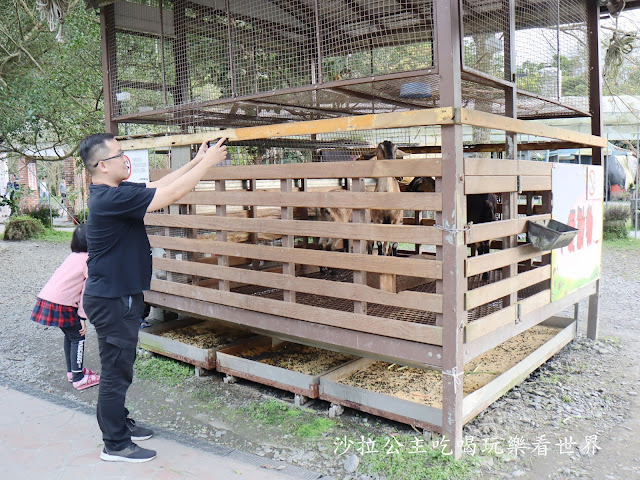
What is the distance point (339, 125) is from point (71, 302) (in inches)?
107

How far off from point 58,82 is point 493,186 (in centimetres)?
926

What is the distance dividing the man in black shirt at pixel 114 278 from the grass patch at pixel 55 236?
12.6 meters

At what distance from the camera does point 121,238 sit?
3223 millimetres

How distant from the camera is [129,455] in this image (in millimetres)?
3277

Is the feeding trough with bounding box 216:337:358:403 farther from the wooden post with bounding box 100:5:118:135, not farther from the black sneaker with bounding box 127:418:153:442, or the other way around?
the wooden post with bounding box 100:5:118:135

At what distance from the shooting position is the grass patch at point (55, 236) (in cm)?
1492

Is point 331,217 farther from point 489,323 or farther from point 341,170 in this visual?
point 489,323

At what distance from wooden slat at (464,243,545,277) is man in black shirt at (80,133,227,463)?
1662mm

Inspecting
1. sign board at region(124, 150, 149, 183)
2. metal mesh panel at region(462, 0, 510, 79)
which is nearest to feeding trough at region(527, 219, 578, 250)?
metal mesh panel at region(462, 0, 510, 79)

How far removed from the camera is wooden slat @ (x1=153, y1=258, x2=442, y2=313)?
11.3 feet

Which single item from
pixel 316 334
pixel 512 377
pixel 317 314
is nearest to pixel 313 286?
pixel 317 314

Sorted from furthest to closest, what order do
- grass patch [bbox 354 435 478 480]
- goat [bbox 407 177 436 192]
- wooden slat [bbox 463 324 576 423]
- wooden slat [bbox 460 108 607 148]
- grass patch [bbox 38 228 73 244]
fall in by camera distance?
1. grass patch [bbox 38 228 73 244]
2. goat [bbox 407 177 436 192]
3. wooden slat [bbox 463 324 576 423]
4. wooden slat [bbox 460 108 607 148]
5. grass patch [bbox 354 435 478 480]

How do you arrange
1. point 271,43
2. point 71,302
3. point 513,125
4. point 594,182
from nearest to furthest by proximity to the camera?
point 513,125, point 71,302, point 271,43, point 594,182

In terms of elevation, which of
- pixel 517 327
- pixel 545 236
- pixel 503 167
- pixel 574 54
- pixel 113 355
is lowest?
pixel 517 327
